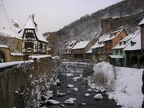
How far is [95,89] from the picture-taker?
31.3 metres

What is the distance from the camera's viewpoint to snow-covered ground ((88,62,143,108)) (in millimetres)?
22714

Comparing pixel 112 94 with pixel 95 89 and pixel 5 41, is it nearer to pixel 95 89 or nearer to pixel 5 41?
pixel 95 89

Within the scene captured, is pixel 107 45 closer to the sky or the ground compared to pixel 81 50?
closer to the sky

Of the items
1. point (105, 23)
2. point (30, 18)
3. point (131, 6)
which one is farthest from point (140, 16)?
point (30, 18)

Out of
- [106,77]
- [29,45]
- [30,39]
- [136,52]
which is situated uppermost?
[30,39]

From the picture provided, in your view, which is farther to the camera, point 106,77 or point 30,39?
point 30,39

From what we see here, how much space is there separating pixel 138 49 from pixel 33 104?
22513mm

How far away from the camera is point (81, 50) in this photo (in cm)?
7856

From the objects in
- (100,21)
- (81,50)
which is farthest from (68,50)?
(100,21)

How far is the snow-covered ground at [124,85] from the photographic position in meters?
22.7

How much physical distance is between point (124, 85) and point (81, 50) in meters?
51.5

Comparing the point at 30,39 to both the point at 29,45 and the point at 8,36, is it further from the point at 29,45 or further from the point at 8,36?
the point at 8,36

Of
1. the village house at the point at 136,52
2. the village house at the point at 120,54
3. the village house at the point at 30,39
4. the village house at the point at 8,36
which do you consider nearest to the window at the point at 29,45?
the village house at the point at 30,39

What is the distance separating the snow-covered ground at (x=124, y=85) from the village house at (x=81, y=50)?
40496mm
